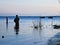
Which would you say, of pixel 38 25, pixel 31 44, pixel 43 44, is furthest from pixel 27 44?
pixel 38 25

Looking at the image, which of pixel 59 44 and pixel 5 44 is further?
pixel 5 44

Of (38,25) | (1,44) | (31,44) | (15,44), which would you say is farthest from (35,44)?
(38,25)

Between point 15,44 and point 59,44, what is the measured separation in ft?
18.6

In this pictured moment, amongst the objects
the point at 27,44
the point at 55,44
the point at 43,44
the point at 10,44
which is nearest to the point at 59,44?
the point at 55,44

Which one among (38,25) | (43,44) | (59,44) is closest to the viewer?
(59,44)

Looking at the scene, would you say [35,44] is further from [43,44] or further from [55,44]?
[55,44]

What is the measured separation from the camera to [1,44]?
19.6 meters

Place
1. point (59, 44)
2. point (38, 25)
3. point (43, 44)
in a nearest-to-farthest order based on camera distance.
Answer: point (59, 44) → point (43, 44) → point (38, 25)

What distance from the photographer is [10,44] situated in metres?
19.6

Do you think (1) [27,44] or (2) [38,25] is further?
(2) [38,25]

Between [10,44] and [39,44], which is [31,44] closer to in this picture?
[39,44]

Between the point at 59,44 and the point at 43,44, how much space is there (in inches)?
138

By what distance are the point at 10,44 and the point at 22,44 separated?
46.2 inches

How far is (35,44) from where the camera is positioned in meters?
19.0
